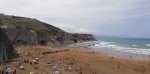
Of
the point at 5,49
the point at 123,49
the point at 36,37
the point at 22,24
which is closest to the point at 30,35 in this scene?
the point at 36,37

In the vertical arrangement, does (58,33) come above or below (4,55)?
above

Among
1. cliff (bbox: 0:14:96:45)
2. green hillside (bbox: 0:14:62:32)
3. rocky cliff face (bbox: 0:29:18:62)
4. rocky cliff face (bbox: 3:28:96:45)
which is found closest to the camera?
rocky cliff face (bbox: 0:29:18:62)

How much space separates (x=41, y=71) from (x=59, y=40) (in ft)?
229

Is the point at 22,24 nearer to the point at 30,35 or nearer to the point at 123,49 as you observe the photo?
the point at 30,35

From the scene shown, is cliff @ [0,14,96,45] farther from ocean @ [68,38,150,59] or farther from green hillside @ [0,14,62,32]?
ocean @ [68,38,150,59]

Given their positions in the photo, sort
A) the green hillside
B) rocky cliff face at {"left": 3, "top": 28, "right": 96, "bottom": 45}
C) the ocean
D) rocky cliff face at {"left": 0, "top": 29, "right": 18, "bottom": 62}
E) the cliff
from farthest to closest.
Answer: the green hillside, the cliff, rocky cliff face at {"left": 3, "top": 28, "right": 96, "bottom": 45}, the ocean, rocky cliff face at {"left": 0, "top": 29, "right": 18, "bottom": 62}

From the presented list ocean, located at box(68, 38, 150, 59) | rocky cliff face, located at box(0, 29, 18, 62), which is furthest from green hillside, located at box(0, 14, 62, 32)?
rocky cliff face, located at box(0, 29, 18, 62)

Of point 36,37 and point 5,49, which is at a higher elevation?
point 36,37

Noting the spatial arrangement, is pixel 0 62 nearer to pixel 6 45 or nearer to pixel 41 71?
pixel 6 45

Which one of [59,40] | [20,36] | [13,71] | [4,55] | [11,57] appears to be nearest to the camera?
[13,71]

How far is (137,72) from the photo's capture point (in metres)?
30.6

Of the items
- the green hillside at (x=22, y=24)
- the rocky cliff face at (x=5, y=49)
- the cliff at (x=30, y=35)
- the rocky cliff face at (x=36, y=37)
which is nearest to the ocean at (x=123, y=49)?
the rocky cliff face at (x=36, y=37)

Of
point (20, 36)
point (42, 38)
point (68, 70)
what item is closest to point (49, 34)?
point (42, 38)

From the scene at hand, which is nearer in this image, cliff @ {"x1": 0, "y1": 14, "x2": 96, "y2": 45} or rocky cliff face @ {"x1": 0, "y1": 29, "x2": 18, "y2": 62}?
rocky cliff face @ {"x1": 0, "y1": 29, "x2": 18, "y2": 62}
